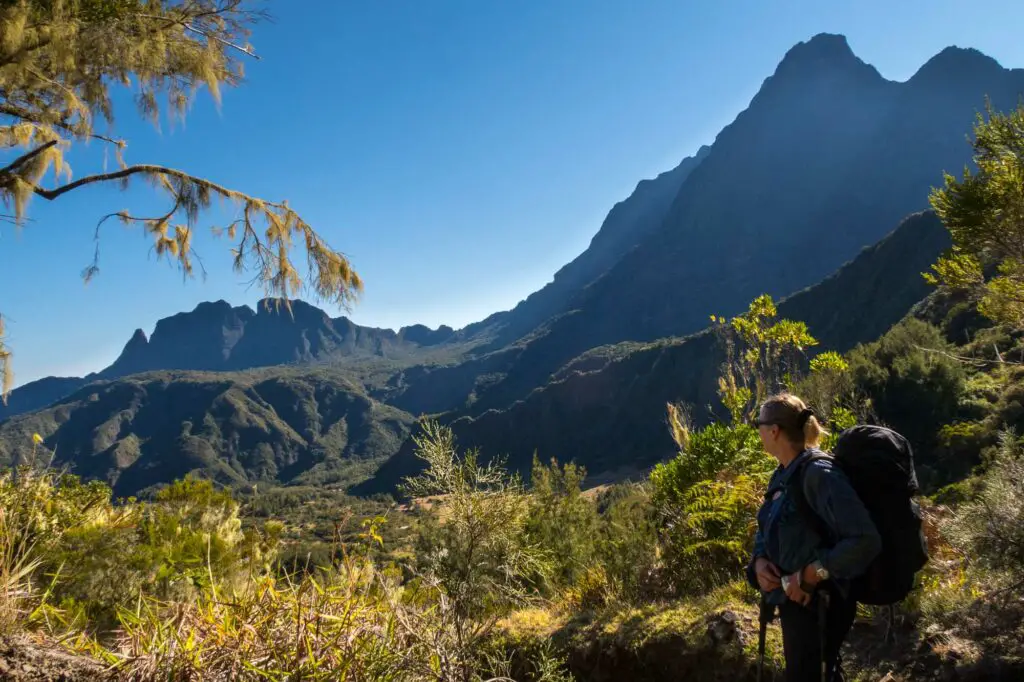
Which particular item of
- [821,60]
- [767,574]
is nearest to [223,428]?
[767,574]

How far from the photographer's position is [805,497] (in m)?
2.04

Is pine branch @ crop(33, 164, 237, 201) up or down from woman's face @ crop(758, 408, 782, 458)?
up

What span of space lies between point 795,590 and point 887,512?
44 cm

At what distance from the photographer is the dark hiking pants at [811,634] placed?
77.7 inches

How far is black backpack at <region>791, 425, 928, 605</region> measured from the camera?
6.15ft

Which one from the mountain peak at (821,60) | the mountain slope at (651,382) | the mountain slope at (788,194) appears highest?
the mountain peak at (821,60)

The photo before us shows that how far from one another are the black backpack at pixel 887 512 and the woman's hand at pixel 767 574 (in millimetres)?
255

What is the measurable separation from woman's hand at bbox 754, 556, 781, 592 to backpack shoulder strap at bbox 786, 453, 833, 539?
249 mm

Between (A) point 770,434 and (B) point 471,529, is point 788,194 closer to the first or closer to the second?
(B) point 471,529

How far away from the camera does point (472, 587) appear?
11.9ft

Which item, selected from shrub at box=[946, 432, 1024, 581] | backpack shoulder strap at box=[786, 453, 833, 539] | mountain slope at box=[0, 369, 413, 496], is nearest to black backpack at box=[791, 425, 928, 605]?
backpack shoulder strap at box=[786, 453, 833, 539]

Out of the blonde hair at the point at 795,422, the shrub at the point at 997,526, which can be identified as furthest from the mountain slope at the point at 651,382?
the blonde hair at the point at 795,422

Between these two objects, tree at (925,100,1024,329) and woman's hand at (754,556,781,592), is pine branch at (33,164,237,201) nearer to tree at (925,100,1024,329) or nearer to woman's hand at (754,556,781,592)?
woman's hand at (754,556,781,592)

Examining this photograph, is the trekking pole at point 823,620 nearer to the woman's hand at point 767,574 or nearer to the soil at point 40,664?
the woman's hand at point 767,574
